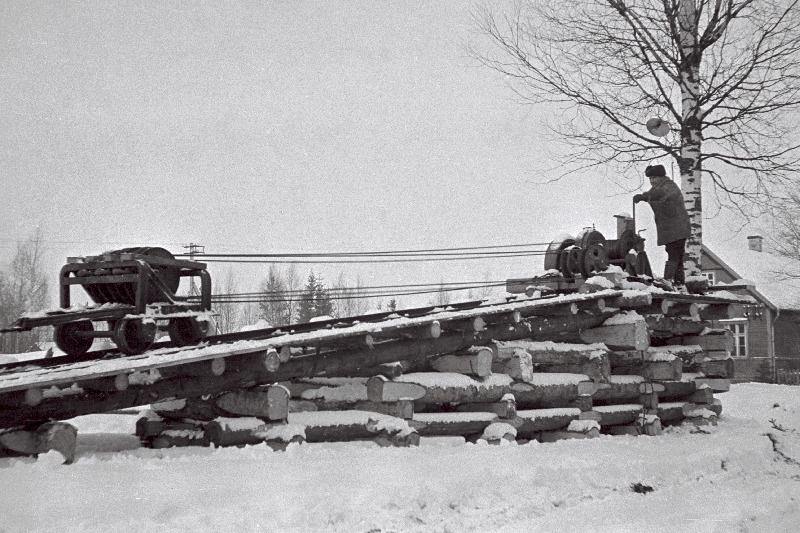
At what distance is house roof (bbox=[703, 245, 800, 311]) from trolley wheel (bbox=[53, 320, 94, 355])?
3252 centimetres

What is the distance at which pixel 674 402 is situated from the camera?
41.4ft

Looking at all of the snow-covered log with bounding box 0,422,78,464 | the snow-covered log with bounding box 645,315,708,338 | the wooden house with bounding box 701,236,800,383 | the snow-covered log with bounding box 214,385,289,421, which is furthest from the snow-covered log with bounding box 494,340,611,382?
the wooden house with bounding box 701,236,800,383

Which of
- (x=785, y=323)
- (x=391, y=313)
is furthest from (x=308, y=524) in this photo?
(x=785, y=323)

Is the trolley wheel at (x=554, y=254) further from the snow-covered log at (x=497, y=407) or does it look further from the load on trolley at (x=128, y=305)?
the load on trolley at (x=128, y=305)

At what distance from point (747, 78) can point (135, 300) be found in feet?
44.6

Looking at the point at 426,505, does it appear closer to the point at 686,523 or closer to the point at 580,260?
the point at 686,523

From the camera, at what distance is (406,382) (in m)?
8.16

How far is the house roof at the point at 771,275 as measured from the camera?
118 feet

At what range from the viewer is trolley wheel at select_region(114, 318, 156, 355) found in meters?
7.18

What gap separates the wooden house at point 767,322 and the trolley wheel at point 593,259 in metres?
24.6

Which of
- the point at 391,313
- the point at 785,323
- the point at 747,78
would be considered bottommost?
the point at 785,323

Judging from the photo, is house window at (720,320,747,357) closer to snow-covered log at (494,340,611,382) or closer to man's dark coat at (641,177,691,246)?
man's dark coat at (641,177,691,246)

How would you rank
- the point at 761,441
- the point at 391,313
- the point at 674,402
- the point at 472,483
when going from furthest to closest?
the point at 674,402, the point at 761,441, the point at 391,313, the point at 472,483

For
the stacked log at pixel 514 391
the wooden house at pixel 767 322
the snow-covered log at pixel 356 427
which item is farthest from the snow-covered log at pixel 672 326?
the wooden house at pixel 767 322
